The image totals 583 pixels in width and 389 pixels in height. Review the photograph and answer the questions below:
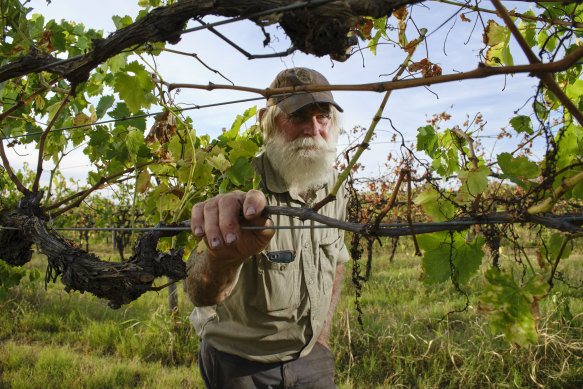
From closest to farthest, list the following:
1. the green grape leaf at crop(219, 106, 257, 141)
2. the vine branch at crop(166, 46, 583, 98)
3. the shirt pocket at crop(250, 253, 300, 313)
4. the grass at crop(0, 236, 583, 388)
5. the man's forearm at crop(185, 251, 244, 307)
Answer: the vine branch at crop(166, 46, 583, 98) → the man's forearm at crop(185, 251, 244, 307) → the green grape leaf at crop(219, 106, 257, 141) → the shirt pocket at crop(250, 253, 300, 313) → the grass at crop(0, 236, 583, 388)

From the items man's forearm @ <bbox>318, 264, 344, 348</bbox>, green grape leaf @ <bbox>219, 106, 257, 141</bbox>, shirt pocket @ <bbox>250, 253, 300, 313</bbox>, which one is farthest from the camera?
man's forearm @ <bbox>318, 264, 344, 348</bbox>

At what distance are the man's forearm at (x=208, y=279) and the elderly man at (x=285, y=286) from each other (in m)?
0.05

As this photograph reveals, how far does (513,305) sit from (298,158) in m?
1.91

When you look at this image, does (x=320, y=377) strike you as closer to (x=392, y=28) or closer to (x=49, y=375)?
(x=392, y=28)

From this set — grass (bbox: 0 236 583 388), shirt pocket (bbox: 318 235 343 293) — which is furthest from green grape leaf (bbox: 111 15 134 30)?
grass (bbox: 0 236 583 388)

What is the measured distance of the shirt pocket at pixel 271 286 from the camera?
7.55 ft

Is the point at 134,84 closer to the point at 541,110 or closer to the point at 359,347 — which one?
the point at 541,110

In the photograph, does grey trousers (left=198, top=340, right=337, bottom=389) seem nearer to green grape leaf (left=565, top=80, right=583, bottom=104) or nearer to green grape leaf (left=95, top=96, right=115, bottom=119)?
green grape leaf (left=95, top=96, right=115, bottom=119)

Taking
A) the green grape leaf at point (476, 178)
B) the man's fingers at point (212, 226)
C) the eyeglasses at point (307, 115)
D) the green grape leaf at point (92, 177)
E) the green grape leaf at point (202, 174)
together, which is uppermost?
the eyeglasses at point (307, 115)

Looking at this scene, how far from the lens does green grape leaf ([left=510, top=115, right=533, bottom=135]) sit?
1204 millimetres

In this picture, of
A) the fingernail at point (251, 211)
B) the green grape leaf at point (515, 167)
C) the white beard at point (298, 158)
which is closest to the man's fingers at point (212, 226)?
the fingernail at point (251, 211)

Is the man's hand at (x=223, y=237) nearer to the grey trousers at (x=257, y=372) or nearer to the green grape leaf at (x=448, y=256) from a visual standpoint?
the green grape leaf at (x=448, y=256)

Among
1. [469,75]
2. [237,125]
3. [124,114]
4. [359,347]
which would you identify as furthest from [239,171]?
[359,347]

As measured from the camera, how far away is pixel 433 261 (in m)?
1.12
